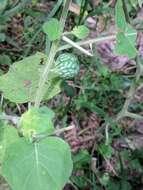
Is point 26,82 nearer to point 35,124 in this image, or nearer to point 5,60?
point 35,124

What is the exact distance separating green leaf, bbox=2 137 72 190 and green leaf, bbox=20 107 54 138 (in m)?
0.02

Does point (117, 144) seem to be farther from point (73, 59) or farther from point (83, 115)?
point (73, 59)

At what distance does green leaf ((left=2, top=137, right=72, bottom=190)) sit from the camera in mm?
784

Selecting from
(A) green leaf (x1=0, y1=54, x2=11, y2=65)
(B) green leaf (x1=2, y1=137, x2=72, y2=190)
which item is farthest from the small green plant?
(A) green leaf (x1=0, y1=54, x2=11, y2=65)

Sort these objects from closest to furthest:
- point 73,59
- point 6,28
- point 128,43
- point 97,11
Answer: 1. point 128,43
2. point 73,59
3. point 97,11
4. point 6,28

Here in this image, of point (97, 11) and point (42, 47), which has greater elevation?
point (97, 11)

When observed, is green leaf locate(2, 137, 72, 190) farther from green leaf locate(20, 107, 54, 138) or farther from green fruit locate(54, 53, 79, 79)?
green fruit locate(54, 53, 79, 79)

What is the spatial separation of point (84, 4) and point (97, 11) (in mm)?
187

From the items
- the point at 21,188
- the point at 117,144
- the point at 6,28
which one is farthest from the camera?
the point at 6,28

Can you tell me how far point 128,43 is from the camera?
917 millimetres

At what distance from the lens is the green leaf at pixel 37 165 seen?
784mm

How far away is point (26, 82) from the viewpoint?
106 cm

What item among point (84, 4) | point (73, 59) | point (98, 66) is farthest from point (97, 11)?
point (73, 59)

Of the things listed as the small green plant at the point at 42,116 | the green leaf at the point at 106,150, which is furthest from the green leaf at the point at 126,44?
the green leaf at the point at 106,150
